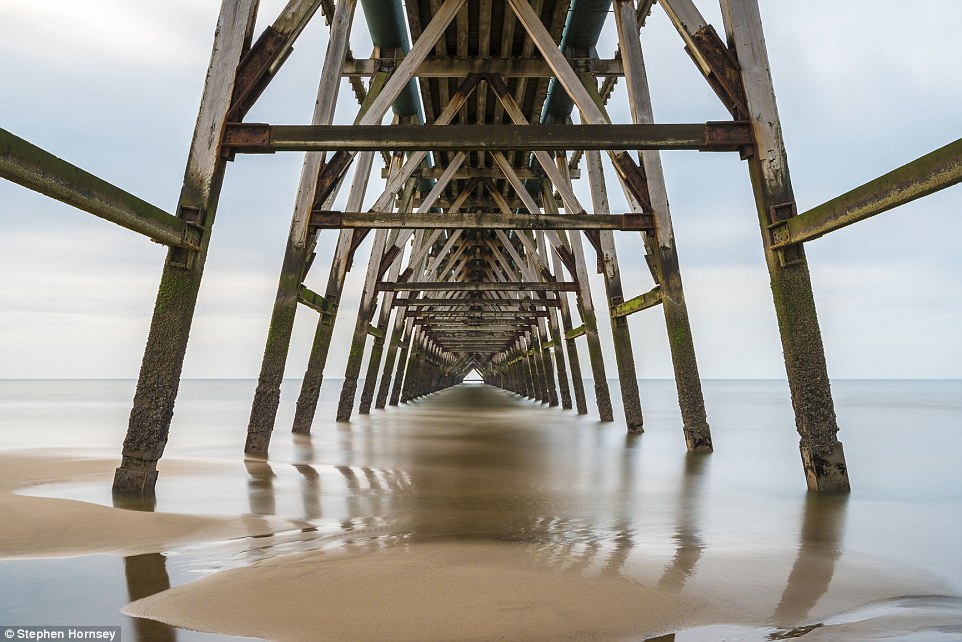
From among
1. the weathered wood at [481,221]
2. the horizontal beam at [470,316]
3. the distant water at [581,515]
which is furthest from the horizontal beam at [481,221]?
the horizontal beam at [470,316]

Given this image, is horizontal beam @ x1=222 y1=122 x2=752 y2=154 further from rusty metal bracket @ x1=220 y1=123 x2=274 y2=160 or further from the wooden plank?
the wooden plank

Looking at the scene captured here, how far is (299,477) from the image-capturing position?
4.66 metres

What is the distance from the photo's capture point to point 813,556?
2.61 metres

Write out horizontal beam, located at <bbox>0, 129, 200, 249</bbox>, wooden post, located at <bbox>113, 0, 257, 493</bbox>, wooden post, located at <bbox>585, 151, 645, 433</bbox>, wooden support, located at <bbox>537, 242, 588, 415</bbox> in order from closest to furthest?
1. horizontal beam, located at <bbox>0, 129, 200, 249</bbox>
2. wooden post, located at <bbox>113, 0, 257, 493</bbox>
3. wooden post, located at <bbox>585, 151, 645, 433</bbox>
4. wooden support, located at <bbox>537, 242, 588, 415</bbox>

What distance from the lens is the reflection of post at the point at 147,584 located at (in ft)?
5.60

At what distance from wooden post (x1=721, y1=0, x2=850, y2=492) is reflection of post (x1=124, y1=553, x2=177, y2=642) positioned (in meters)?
3.28

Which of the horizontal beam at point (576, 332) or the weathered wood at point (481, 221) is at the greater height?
the weathered wood at point (481, 221)

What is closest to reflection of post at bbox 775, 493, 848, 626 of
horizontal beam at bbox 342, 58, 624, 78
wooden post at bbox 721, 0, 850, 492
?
wooden post at bbox 721, 0, 850, 492

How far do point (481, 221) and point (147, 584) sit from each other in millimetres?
5346

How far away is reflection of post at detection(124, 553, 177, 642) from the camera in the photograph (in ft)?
5.60

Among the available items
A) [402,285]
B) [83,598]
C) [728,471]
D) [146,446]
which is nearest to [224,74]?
[146,446]

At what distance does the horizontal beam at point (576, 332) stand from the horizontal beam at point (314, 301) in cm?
488

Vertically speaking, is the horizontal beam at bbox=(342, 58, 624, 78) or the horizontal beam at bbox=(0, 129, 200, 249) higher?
the horizontal beam at bbox=(342, 58, 624, 78)

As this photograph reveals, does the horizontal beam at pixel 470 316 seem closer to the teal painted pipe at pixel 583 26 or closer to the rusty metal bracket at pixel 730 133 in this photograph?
the teal painted pipe at pixel 583 26
